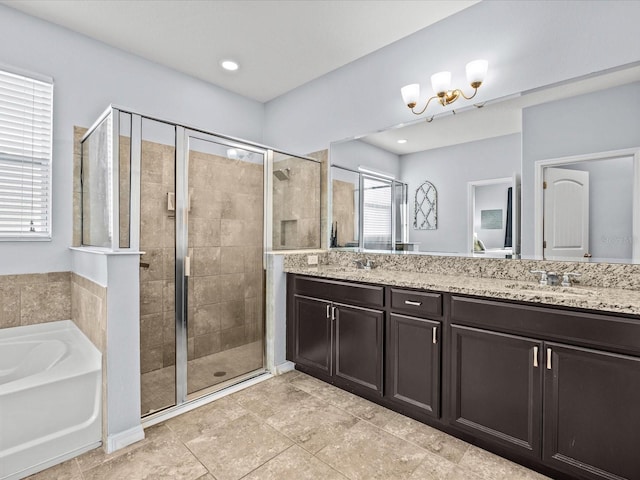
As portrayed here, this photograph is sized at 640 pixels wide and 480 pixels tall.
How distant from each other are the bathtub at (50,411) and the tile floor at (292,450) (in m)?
0.08

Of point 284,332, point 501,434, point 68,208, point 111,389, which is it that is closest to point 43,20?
point 68,208

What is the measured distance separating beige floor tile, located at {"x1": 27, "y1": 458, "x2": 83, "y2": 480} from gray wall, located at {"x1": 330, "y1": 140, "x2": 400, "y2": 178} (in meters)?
2.77

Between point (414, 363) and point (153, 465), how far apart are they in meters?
1.54

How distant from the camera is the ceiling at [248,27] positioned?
231cm

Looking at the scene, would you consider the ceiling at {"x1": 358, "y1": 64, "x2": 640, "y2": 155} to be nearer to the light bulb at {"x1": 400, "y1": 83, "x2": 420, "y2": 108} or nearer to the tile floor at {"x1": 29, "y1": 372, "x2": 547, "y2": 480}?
the light bulb at {"x1": 400, "y1": 83, "x2": 420, "y2": 108}

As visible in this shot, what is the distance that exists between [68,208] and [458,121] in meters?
3.00

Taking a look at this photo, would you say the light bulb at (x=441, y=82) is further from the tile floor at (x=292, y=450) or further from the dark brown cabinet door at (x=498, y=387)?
the tile floor at (x=292, y=450)

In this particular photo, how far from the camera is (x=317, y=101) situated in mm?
3387

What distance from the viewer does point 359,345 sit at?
236 cm

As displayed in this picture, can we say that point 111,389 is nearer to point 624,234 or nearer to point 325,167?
point 325,167

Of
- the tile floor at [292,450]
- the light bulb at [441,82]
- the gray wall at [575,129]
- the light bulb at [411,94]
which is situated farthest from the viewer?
the light bulb at [411,94]

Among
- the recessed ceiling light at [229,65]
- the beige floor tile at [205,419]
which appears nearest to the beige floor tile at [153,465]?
the beige floor tile at [205,419]

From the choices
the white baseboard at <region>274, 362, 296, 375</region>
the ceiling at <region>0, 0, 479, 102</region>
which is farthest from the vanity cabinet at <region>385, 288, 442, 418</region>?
the ceiling at <region>0, 0, 479, 102</region>

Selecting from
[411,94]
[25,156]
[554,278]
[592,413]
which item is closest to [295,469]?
[592,413]
